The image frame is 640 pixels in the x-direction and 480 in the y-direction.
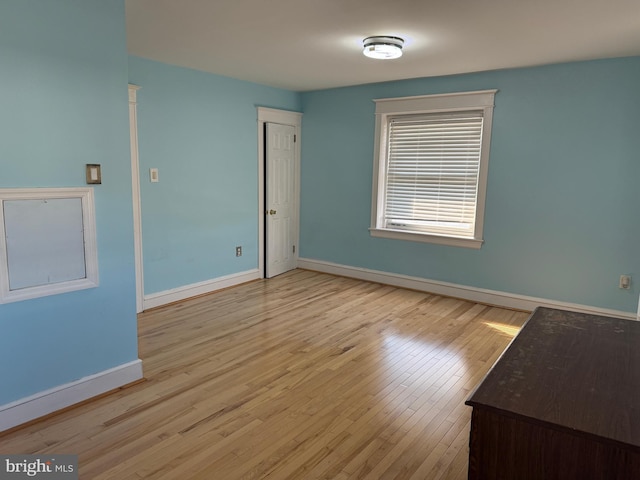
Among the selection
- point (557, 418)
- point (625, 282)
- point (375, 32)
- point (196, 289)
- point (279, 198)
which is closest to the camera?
point (557, 418)

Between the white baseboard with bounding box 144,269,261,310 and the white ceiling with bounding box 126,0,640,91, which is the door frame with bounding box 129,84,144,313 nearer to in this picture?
the white baseboard with bounding box 144,269,261,310

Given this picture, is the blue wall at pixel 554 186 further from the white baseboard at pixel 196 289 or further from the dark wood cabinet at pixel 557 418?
the dark wood cabinet at pixel 557 418

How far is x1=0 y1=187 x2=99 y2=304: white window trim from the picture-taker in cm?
225

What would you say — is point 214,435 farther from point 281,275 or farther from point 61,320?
point 281,275

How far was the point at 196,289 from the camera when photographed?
4.86 metres

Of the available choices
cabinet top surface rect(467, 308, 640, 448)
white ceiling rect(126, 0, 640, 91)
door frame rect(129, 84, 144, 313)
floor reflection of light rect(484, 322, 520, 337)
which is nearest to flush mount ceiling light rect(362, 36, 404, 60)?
white ceiling rect(126, 0, 640, 91)

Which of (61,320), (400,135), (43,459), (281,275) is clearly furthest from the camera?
(281,275)

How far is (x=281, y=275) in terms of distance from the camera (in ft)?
19.4

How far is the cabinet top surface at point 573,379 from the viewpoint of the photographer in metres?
1.16

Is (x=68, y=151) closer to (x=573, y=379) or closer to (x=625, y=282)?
(x=573, y=379)

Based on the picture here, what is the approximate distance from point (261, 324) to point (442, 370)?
170 cm

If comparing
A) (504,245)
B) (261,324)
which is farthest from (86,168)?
(504,245)

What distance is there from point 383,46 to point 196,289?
3.19 m

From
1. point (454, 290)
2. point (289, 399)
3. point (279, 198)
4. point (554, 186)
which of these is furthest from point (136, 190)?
point (554, 186)
